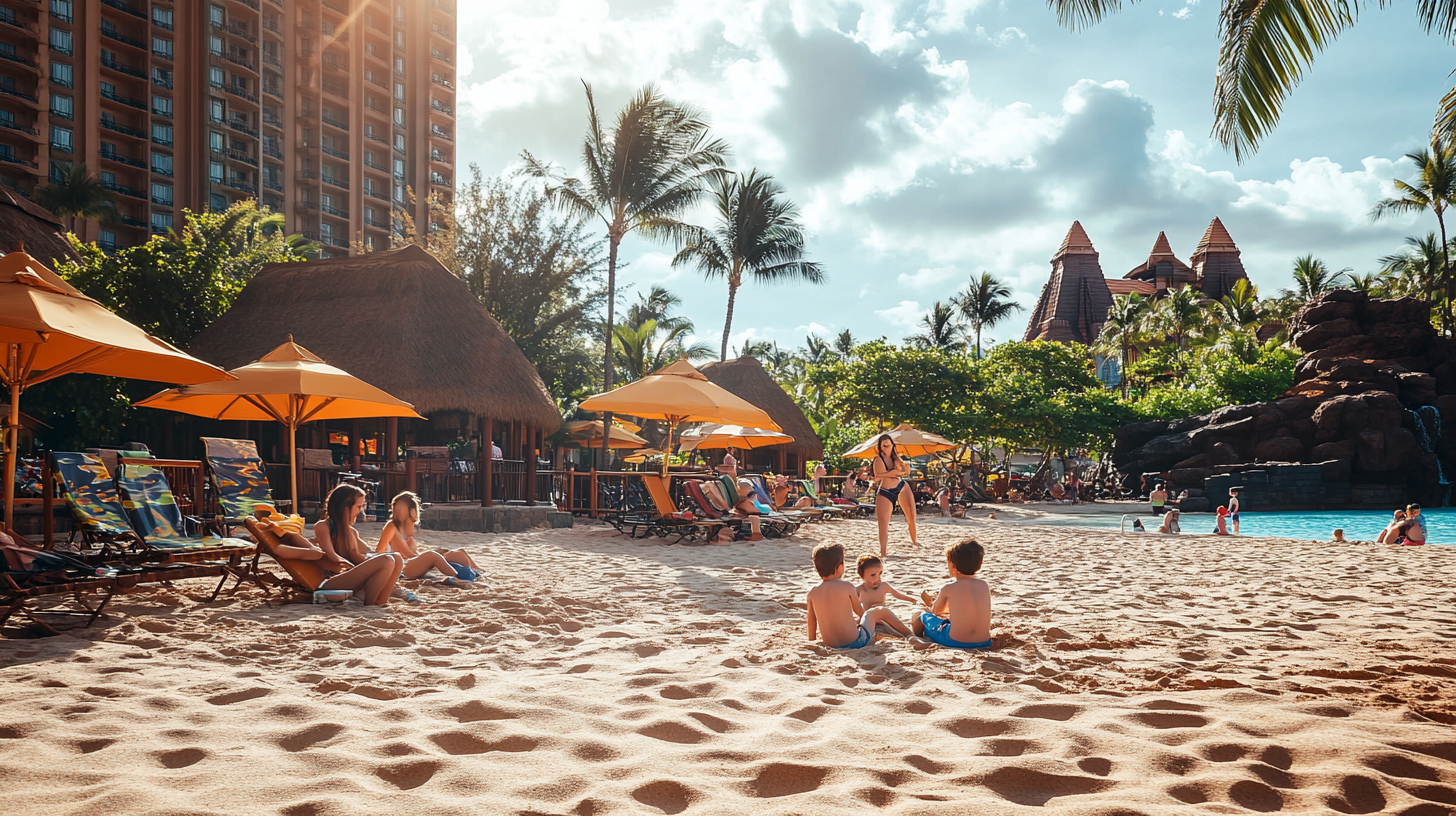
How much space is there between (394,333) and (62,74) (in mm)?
36925

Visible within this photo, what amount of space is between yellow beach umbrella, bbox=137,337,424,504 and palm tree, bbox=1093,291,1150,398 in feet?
129

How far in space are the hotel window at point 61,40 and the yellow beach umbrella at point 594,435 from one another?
1326 inches

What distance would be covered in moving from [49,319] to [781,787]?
17.7ft

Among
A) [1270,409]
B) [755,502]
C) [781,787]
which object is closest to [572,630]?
[781,787]

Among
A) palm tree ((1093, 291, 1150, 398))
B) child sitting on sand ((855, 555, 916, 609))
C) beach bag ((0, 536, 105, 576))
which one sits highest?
palm tree ((1093, 291, 1150, 398))

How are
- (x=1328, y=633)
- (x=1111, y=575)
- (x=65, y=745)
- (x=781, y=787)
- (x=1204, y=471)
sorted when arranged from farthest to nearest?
(x=1204, y=471)
(x=1111, y=575)
(x=1328, y=633)
(x=65, y=745)
(x=781, y=787)

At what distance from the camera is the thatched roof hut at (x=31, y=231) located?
51.6ft

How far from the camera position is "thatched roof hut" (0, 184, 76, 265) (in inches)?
619

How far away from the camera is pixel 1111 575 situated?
7129 mm

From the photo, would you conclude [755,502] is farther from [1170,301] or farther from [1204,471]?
[1170,301]

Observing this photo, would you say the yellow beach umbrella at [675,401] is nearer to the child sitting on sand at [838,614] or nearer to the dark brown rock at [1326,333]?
the child sitting on sand at [838,614]

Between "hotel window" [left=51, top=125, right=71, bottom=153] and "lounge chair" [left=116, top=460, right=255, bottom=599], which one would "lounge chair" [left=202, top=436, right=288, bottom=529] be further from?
"hotel window" [left=51, top=125, right=71, bottom=153]

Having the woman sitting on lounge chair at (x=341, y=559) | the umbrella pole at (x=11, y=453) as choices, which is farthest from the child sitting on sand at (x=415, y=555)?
the umbrella pole at (x=11, y=453)

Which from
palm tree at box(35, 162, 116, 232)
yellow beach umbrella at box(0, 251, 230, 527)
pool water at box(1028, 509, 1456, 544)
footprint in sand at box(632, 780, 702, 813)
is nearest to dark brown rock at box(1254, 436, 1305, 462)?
pool water at box(1028, 509, 1456, 544)
